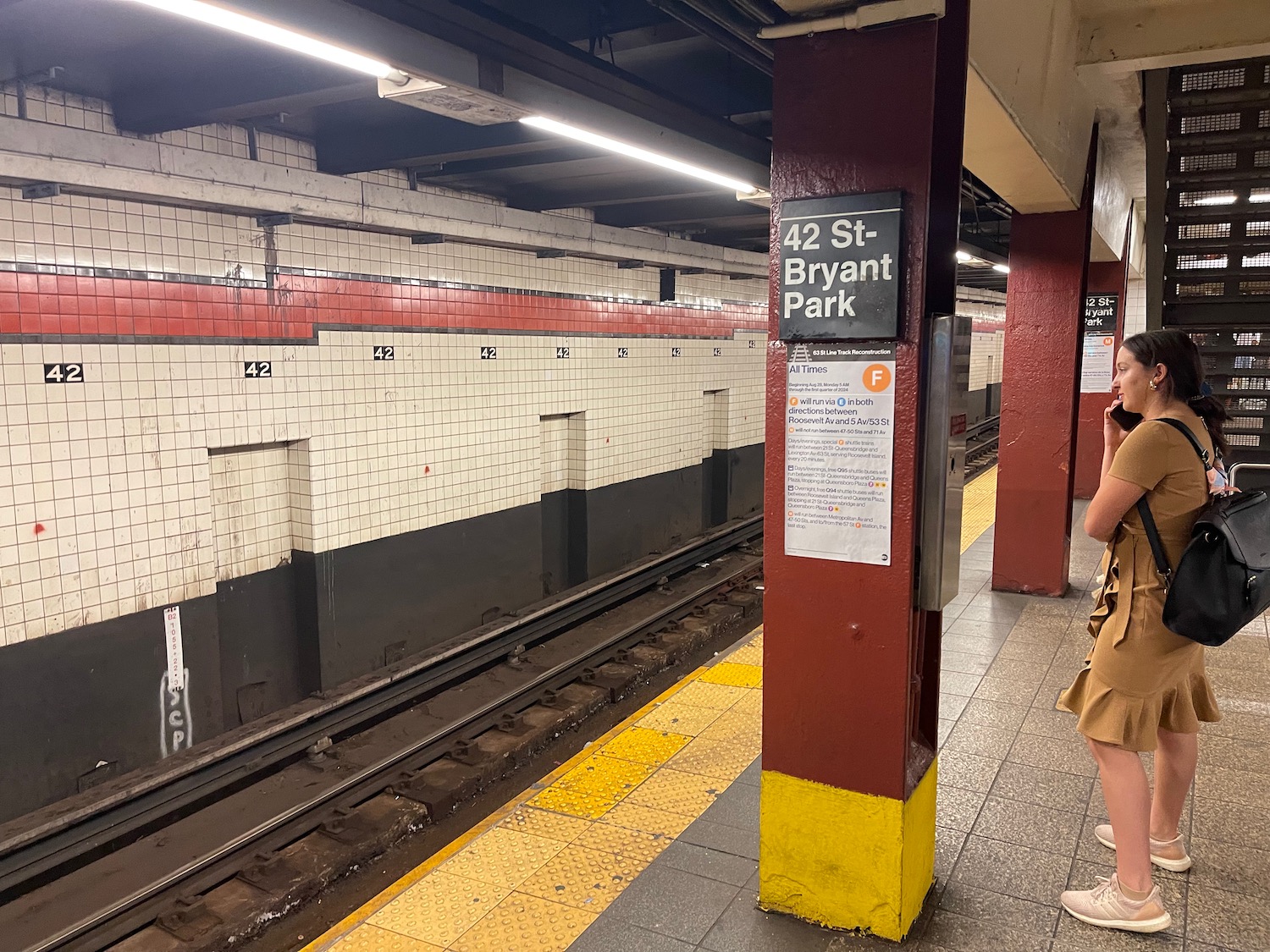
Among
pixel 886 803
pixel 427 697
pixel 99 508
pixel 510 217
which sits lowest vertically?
pixel 427 697

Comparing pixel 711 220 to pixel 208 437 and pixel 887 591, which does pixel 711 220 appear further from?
pixel 887 591

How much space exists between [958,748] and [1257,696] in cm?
210

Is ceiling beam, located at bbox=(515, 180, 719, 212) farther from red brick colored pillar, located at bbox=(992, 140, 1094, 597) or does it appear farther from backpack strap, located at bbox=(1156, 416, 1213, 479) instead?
backpack strap, located at bbox=(1156, 416, 1213, 479)

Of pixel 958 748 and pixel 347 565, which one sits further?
pixel 347 565

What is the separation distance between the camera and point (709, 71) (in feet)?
17.0

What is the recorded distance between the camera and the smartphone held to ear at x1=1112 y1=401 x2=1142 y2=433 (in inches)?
120

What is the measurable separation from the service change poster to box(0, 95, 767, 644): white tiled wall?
4582mm

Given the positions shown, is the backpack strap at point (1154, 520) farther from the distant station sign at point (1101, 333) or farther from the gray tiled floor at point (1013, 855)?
the distant station sign at point (1101, 333)

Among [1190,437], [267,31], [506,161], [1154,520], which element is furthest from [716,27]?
[506,161]

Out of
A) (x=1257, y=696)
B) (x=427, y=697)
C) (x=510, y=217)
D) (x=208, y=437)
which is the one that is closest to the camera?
(x=1257, y=696)

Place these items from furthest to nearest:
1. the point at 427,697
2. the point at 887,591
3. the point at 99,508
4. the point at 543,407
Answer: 1. the point at 543,407
2. the point at 427,697
3. the point at 99,508
4. the point at 887,591

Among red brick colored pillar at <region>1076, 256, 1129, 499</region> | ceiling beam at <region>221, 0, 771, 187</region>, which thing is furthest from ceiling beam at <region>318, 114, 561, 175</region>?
red brick colored pillar at <region>1076, 256, 1129, 499</region>

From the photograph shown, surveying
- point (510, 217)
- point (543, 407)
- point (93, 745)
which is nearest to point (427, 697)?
point (93, 745)

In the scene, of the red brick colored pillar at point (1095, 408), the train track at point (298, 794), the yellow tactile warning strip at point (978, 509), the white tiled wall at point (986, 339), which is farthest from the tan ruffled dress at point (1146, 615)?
the white tiled wall at point (986, 339)
